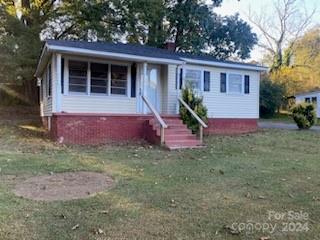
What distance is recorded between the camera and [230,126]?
1659cm

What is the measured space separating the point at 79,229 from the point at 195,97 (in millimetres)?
10842

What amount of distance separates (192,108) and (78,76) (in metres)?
4.50

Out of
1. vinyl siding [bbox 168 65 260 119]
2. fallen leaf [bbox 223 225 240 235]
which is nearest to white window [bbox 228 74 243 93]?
vinyl siding [bbox 168 65 260 119]

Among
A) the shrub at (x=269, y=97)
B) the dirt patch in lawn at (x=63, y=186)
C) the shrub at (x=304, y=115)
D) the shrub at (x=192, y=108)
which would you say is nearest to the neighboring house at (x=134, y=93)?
the shrub at (x=192, y=108)

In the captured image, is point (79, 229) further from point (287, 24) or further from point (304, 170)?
point (287, 24)

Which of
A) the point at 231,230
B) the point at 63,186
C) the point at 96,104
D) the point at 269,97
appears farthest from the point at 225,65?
the point at 269,97

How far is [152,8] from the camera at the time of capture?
23.5 meters

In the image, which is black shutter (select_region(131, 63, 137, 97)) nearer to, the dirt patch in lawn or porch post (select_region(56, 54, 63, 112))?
porch post (select_region(56, 54, 63, 112))

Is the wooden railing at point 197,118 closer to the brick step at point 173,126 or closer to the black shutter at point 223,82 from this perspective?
the brick step at point 173,126

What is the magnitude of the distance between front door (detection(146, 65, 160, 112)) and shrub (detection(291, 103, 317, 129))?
782cm

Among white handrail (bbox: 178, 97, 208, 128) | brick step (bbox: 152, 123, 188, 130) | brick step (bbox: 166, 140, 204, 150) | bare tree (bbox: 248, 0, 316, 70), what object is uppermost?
bare tree (bbox: 248, 0, 316, 70)

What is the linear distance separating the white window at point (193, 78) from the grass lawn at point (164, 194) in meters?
5.45

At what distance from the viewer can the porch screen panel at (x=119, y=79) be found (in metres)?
14.0

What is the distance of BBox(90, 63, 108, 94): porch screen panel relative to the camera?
1362cm
